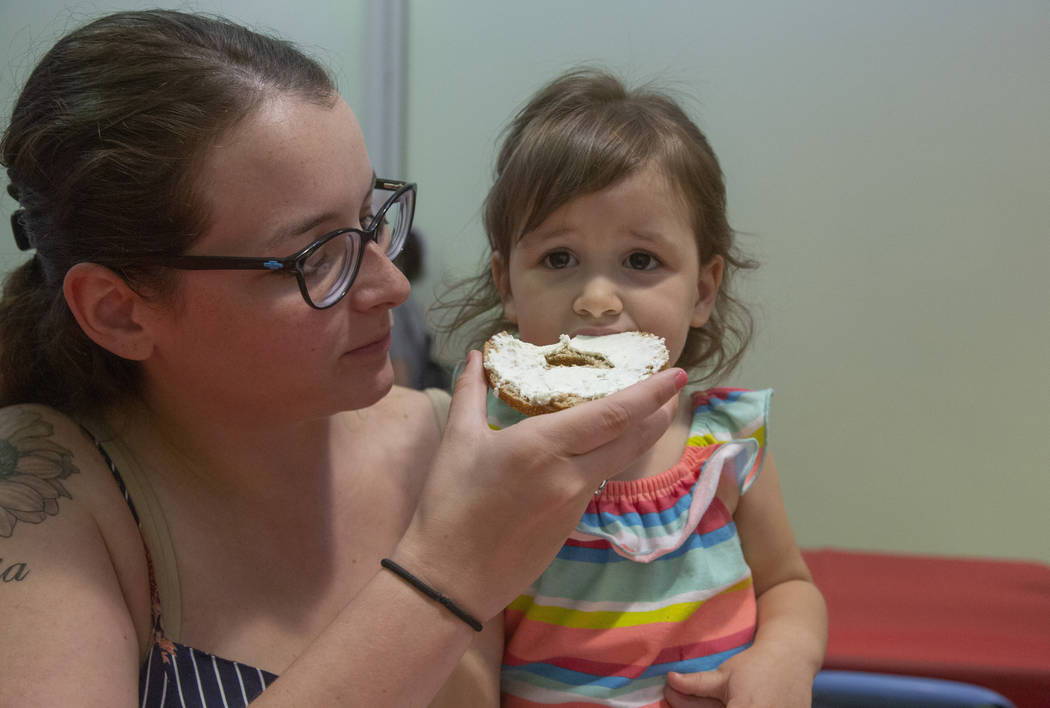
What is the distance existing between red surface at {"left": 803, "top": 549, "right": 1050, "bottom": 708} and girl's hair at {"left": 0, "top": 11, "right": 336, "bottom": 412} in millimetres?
1721

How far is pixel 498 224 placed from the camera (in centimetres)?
151

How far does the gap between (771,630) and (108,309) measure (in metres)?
1.18

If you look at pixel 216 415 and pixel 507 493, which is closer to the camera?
pixel 507 493

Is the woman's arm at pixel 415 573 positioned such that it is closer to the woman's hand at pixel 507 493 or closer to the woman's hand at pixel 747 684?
the woman's hand at pixel 507 493

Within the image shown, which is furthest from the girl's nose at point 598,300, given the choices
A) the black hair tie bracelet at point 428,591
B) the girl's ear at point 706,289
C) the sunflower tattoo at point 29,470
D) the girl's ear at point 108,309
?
the sunflower tattoo at point 29,470

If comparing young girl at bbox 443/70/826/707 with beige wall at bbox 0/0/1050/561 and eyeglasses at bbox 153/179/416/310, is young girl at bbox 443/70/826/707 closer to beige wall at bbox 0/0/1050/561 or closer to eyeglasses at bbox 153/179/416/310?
eyeglasses at bbox 153/179/416/310

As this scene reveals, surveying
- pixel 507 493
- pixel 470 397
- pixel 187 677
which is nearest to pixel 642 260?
pixel 470 397

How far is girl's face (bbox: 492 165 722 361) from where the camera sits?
132 centimetres

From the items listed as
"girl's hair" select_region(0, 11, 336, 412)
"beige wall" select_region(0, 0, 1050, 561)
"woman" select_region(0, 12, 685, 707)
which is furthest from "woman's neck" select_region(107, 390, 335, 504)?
"beige wall" select_region(0, 0, 1050, 561)

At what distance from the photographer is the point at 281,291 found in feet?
3.68

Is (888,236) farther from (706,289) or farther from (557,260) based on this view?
(557,260)

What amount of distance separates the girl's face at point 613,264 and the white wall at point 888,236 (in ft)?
5.01

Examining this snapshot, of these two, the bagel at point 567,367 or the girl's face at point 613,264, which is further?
the girl's face at point 613,264

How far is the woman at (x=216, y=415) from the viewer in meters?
0.99
